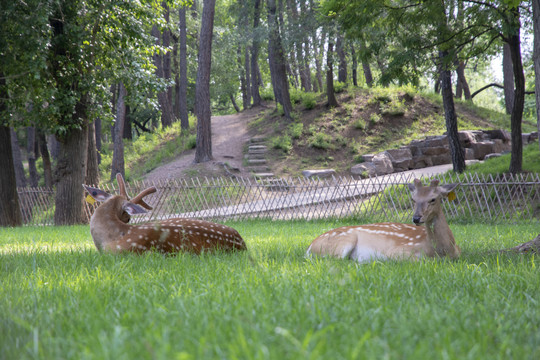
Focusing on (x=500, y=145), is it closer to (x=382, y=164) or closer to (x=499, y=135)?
(x=499, y=135)

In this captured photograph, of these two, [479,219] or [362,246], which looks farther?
[479,219]

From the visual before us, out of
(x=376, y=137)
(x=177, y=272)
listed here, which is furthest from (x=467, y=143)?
(x=177, y=272)

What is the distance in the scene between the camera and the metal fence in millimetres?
12180

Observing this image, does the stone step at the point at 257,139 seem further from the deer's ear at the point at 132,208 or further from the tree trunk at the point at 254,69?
the deer's ear at the point at 132,208

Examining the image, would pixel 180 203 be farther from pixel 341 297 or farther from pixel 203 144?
pixel 341 297

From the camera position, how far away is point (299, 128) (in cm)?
2512

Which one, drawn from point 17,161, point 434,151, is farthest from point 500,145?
point 17,161

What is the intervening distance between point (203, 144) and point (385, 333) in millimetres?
20722

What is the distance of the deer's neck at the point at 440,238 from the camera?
5.11 m

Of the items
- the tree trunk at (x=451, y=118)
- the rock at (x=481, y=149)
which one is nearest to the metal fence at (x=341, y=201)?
the tree trunk at (x=451, y=118)

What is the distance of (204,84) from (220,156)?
3627mm

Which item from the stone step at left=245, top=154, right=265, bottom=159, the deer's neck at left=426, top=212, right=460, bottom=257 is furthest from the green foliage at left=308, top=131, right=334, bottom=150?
the deer's neck at left=426, top=212, right=460, bottom=257

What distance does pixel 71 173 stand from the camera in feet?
45.7

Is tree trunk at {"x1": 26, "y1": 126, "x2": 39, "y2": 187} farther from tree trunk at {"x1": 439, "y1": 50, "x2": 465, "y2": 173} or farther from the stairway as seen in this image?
tree trunk at {"x1": 439, "y1": 50, "x2": 465, "y2": 173}
